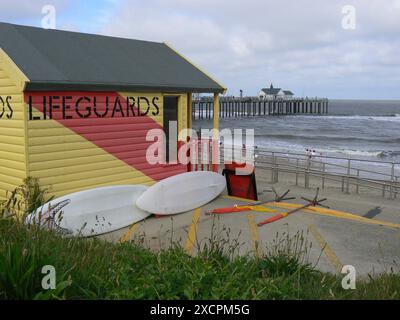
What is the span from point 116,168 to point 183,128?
7.59 feet

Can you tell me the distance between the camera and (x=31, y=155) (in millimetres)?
8578

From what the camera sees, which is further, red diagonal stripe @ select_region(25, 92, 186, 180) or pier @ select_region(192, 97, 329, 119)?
pier @ select_region(192, 97, 329, 119)

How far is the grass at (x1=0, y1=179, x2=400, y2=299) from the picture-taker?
11.5ft

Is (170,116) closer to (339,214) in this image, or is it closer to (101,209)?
(101,209)

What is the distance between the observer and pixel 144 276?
402 centimetres

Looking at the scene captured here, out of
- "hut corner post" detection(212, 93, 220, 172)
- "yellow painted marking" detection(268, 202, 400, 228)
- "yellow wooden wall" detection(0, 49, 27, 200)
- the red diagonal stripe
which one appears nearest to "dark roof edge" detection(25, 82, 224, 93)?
the red diagonal stripe

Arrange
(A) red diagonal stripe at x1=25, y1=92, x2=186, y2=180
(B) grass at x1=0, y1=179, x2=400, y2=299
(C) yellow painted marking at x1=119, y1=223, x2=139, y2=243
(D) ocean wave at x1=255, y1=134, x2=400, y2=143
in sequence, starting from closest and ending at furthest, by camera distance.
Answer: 1. (B) grass at x1=0, y1=179, x2=400, y2=299
2. (C) yellow painted marking at x1=119, y1=223, x2=139, y2=243
3. (A) red diagonal stripe at x1=25, y1=92, x2=186, y2=180
4. (D) ocean wave at x1=255, y1=134, x2=400, y2=143

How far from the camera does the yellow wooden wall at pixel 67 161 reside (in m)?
8.66

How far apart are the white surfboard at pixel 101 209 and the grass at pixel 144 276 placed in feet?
11.3

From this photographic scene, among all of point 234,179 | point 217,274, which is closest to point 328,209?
point 234,179

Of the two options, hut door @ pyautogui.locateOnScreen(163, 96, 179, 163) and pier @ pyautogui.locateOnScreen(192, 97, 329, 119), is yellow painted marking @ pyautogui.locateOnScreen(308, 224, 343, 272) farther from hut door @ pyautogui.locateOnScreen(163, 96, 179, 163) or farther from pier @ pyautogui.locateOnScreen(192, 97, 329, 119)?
pier @ pyautogui.locateOnScreen(192, 97, 329, 119)

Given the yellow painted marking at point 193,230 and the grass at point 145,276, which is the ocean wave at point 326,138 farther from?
the grass at point 145,276

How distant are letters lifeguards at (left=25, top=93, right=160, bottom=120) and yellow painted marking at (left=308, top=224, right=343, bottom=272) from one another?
4.65 m
